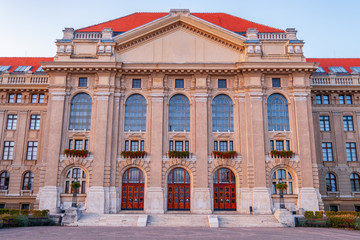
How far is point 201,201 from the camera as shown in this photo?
33875 millimetres

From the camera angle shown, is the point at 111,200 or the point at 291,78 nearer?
the point at 111,200

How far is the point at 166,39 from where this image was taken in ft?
125

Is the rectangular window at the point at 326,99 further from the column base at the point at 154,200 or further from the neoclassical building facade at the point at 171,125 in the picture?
the column base at the point at 154,200

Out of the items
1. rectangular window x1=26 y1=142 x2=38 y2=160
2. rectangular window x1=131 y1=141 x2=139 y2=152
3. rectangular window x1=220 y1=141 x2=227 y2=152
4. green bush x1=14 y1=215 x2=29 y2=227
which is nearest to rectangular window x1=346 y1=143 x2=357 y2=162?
rectangular window x1=220 y1=141 x2=227 y2=152

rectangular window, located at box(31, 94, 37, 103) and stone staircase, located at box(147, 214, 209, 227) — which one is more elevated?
rectangular window, located at box(31, 94, 37, 103)

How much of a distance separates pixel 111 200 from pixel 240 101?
55.8ft

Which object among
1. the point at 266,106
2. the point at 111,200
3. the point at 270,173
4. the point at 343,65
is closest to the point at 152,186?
the point at 111,200

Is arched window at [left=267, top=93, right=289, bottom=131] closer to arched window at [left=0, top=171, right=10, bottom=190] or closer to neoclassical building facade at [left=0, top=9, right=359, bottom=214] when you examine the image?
neoclassical building facade at [left=0, top=9, right=359, bottom=214]

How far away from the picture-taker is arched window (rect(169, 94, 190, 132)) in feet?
119

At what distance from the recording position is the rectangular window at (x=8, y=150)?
1539 inches

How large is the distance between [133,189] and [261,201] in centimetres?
1294

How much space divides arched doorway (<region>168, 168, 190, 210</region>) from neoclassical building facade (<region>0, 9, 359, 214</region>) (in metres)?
0.10

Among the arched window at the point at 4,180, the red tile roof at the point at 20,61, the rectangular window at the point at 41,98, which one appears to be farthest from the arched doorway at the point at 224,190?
the red tile roof at the point at 20,61

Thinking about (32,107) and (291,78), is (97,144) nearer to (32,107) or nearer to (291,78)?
(32,107)
